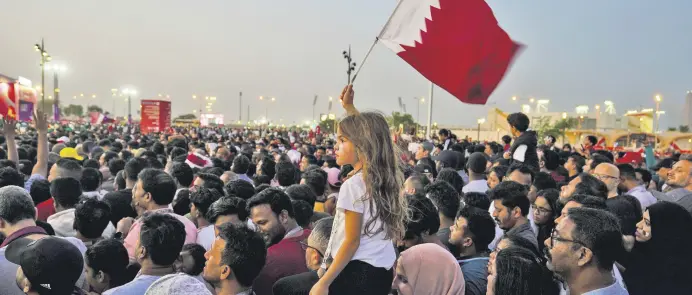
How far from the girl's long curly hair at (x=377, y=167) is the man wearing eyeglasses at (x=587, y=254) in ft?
2.90

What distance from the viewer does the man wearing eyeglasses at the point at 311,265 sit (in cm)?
319

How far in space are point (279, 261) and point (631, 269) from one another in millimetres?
2978

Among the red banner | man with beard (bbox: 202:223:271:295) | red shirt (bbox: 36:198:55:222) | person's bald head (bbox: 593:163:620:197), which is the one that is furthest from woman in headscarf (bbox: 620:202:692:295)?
the red banner

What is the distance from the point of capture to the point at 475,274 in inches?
147

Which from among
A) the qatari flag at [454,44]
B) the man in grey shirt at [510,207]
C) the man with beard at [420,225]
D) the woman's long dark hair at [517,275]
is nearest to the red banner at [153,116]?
the qatari flag at [454,44]

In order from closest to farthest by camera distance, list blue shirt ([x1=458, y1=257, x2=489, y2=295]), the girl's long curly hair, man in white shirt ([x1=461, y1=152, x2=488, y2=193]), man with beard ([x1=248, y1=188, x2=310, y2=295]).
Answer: the girl's long curly hair < blue shirt ([x1=458, y1=257, x2=489, y2=295]) < man with beard ([x1=248, y1=188, x2=310, y2=295]) < man in white shirt ([x1=461, y1=152, x2=488, y2=193])

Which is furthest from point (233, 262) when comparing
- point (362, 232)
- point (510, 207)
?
point (510, 207)

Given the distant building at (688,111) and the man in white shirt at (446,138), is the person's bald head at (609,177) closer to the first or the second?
the man in white shirt at (446,138)

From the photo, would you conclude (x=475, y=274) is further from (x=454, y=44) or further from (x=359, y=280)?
(x=454, y=44)

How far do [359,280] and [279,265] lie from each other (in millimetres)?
975

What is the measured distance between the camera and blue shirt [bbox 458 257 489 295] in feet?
11.8

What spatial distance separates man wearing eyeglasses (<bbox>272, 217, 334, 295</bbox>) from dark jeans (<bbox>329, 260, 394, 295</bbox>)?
0.76 ft

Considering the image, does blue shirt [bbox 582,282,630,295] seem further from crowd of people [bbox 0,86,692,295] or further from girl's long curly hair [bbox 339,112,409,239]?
girl's long curly hair [bbox 339,112,409,239]

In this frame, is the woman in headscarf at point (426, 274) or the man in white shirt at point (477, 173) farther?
the man in white shirt at point (477, 173)
